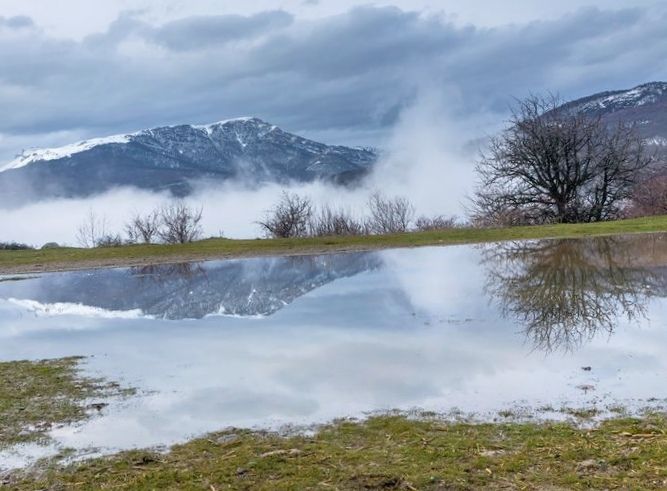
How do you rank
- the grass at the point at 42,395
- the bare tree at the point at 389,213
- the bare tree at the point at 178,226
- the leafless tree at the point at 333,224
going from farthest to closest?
1. the bare tree at the point at 389,213
2. the leafless tree at the point at 333,224
3. the bare tree at the point at 178,226
4. the grass at the point at 42,395

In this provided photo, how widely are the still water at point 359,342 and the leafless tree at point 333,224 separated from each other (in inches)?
1343

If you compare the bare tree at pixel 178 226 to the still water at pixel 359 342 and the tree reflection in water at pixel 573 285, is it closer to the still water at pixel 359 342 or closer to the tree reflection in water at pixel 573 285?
the still water at pixel 359 342

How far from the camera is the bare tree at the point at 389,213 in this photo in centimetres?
6019

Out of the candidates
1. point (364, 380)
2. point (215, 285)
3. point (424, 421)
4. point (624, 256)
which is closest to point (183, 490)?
Result: point (424, 421)

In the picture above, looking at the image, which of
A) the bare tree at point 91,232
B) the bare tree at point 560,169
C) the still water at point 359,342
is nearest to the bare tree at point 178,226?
the bare tree at point 91,232

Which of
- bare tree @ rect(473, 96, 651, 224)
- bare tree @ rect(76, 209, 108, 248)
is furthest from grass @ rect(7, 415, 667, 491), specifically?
bare tree @ rect(76, 209, 108, 248)

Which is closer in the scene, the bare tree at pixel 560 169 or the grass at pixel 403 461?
the grass at pixel 403 461

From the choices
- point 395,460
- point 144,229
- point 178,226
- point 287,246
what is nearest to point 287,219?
point 178,226

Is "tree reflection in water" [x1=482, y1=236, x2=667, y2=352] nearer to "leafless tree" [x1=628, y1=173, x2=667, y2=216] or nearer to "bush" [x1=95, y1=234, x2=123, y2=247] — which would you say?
"leafless tree" [x1=628, y1=173, x2=667, y2=216]

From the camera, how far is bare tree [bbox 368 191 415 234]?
6019 centimetres

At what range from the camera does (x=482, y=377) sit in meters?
7.95

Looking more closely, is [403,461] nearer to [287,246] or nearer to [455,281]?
[455,281]

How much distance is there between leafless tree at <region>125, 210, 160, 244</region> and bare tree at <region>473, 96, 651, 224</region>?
25.3 m

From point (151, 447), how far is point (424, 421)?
2423 mm
